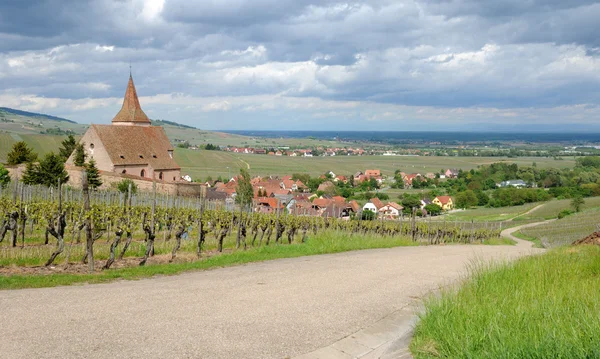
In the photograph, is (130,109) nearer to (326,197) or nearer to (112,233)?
(326,197)

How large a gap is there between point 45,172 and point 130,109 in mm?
29836

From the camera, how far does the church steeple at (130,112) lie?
78062 mm

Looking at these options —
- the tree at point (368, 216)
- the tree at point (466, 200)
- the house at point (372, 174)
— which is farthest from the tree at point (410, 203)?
the house at point (372, 174)

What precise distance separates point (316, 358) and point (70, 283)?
686cm

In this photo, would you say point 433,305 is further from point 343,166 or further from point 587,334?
point 343,166

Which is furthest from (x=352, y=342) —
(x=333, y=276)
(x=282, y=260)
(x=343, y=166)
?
(x=343, y=166)

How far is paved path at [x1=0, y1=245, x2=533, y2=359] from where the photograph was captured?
7.30 metres

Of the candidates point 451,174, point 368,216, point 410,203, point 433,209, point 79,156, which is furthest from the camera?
point 451,174

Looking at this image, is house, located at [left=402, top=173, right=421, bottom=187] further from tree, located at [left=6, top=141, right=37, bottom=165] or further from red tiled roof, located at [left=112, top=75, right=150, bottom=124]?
tree, located at [left=6, top=141, right=37, bottom=165]

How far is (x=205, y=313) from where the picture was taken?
9.09 m

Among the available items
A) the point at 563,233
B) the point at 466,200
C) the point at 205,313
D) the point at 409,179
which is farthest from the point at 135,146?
the point at 409,179

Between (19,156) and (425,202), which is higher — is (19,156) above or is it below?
above

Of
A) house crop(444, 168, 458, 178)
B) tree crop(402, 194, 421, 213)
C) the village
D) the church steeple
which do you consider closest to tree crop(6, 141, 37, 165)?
the church steeple

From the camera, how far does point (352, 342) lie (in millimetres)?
8055
